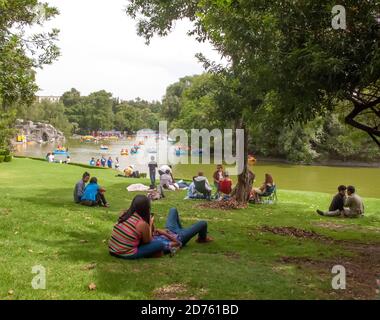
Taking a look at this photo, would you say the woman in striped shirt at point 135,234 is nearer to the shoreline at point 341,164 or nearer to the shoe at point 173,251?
the shoe at point 173,251

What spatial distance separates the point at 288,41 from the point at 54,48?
247 inches

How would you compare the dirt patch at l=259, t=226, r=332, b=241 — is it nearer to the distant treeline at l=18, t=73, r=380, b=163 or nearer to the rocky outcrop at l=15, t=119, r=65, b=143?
the distant treeline at l=18, t=73, r=380, b=163

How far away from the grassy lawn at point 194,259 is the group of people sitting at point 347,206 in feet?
3.10

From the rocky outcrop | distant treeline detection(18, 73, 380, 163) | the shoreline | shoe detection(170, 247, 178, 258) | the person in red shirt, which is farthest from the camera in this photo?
the rocky outcrop

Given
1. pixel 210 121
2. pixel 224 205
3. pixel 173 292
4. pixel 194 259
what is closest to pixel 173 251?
pixel 194 259

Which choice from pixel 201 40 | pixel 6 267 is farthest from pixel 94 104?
pixel 6 267

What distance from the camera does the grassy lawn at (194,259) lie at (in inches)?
208

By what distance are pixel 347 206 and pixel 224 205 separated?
150 inches

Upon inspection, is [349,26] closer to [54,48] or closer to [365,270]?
[365,270]

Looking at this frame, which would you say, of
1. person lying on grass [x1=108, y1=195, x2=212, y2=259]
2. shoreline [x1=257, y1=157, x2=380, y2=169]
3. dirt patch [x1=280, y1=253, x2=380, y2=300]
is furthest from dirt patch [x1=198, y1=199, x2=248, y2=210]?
shoreline [x1=257, y1=157, x2=380, y2=169]

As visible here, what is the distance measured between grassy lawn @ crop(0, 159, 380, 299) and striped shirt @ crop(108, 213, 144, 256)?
186mm

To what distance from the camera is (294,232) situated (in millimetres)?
10055

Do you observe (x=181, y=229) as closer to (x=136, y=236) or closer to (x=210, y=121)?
(x=136, y=236)

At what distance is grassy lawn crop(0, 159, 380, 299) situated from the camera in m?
5.27
